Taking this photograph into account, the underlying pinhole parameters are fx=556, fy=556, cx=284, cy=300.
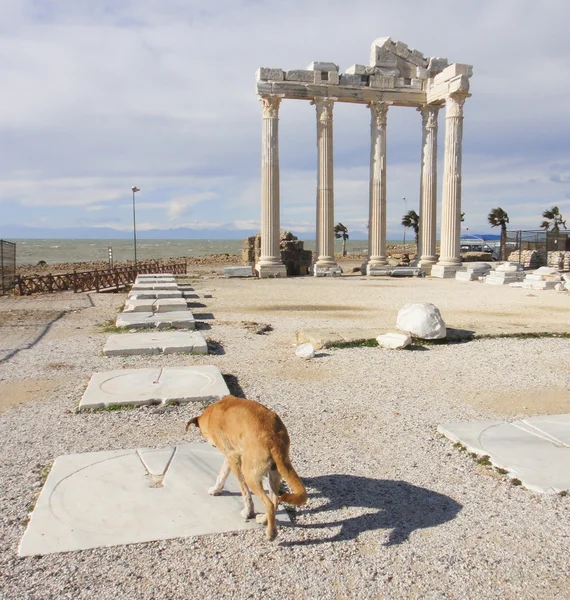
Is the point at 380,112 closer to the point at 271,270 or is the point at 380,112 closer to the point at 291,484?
the point at 271,270

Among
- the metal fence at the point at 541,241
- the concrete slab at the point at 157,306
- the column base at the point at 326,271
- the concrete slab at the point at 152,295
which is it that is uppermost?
the metal fence at the point at 541,241

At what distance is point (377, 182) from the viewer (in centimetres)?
2952

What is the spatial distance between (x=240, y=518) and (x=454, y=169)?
89.5 ft

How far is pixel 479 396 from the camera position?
274 inches

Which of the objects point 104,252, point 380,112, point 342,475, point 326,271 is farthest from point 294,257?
point 104,252

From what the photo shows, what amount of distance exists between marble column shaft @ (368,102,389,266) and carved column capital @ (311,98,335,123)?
8.17 feet

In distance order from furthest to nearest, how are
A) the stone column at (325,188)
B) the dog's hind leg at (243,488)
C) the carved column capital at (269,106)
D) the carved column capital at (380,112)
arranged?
1. the carved column capital at (380,112)
2. the stone column at (325,188)
3. the carved column capital at (269,106)
4. the dog's hind leg at (243,488)

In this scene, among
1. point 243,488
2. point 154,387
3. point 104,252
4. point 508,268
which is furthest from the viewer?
point 104,252

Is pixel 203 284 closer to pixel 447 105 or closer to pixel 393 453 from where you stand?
pixel 447 105

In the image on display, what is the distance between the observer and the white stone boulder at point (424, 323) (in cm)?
1012

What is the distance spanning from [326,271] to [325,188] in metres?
4.32

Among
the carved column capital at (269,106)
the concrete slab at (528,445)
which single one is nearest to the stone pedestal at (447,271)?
the carved column capital at (269,106)

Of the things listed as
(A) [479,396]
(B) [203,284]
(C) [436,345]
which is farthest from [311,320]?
A: (B) [203,284]

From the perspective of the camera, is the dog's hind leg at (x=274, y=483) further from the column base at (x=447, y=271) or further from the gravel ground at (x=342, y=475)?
the column base at (x=447, y=271)
